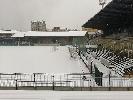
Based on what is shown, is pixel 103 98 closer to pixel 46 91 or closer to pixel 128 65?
pixel 46 91

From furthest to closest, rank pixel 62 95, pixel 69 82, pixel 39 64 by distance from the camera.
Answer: pixel 39 64 → pixel 69 82 → pixel 62 95

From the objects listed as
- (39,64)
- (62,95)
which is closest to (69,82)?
(62,95)

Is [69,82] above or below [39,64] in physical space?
below

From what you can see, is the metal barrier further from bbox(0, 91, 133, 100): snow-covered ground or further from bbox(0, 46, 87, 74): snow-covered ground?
bbox(0, 46, 87, 74): snow-covered ground

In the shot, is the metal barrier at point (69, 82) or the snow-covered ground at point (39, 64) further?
the snow-covered ground at point (39, 64)

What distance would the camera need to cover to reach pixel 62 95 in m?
13.3

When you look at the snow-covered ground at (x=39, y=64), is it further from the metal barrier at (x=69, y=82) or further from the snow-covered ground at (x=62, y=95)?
the snow-covered ground at (x=62, y=95)

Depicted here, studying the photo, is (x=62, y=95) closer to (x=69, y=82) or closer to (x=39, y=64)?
(x=69, y=82)

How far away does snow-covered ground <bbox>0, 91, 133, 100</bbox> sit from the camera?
12.5 meters

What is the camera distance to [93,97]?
41.8 ft

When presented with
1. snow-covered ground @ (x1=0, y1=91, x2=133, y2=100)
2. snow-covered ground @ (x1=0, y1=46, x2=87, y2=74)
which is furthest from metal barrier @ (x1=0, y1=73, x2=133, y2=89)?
snow-covered ground @ (x1=0, y1=46, x2=87, y2=74)

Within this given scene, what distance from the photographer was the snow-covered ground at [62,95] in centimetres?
1253

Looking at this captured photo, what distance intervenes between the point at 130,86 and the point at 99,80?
1.33m

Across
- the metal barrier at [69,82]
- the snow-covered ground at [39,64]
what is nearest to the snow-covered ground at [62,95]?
the metal barrier at [69,82]
